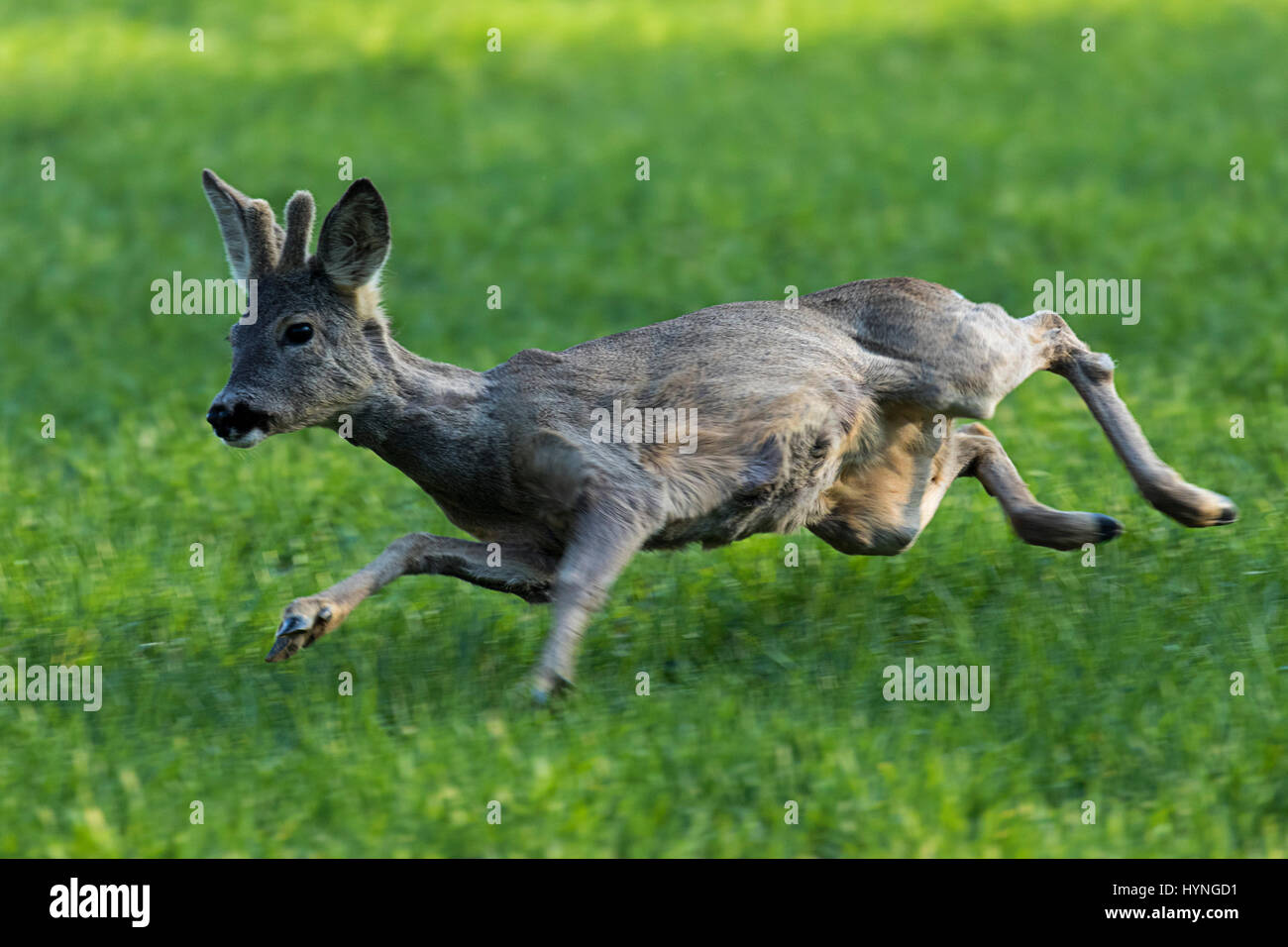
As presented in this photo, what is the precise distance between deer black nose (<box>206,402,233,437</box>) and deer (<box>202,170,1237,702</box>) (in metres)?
0.01

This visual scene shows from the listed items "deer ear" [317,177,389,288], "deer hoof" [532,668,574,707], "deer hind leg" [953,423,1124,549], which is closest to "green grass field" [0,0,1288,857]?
"deer hoof" [532,668,574,707]

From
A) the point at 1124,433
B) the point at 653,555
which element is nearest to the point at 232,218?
the point at 653,555

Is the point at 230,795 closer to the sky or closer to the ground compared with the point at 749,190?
closer to the ground

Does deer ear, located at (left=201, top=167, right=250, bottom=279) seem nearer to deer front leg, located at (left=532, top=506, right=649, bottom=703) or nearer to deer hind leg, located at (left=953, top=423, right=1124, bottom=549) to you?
deer front leg, located at (left=532, top=506, right=649, bottom=703)

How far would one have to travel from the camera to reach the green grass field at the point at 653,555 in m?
5.52

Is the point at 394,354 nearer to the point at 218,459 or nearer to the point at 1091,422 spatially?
the point at 218,459

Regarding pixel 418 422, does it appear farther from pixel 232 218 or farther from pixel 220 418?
pixel 232 218

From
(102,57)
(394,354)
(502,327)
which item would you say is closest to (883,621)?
(394,354)

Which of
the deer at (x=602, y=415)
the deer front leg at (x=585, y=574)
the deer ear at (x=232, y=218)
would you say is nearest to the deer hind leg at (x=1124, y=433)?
the deer at (x=602, y=415)

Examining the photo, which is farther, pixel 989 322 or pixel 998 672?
pixel 989 322

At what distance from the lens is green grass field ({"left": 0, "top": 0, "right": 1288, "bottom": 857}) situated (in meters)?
5.52

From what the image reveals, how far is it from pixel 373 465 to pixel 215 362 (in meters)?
2.77

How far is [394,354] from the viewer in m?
6.42

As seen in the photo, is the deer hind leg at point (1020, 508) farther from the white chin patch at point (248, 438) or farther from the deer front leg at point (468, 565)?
the white chin patch at point (248, 438)
